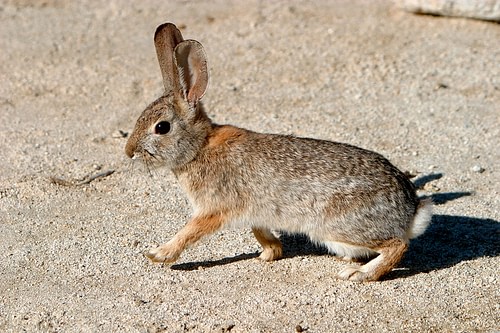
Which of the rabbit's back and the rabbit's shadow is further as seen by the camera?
the rabbit's shadow

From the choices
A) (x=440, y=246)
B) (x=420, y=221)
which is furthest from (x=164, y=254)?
(x=440, y=246)

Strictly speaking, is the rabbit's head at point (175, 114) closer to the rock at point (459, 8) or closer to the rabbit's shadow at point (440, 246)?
the rabbit's shadow at point (440, 246)

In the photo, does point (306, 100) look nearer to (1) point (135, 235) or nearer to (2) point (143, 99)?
(2) point (143, 99)

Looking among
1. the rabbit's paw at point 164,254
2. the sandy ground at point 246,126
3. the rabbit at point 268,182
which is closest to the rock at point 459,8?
the sandy ground at point 246,126

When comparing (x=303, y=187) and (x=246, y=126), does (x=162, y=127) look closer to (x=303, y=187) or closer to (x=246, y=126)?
(x=303, y=187)

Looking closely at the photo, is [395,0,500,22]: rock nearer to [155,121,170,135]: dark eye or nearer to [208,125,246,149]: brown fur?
[208,125,246,149]: brown fur

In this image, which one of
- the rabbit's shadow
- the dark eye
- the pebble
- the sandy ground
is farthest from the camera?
the pebble

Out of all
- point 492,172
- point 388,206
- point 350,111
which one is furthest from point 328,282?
point 350,111

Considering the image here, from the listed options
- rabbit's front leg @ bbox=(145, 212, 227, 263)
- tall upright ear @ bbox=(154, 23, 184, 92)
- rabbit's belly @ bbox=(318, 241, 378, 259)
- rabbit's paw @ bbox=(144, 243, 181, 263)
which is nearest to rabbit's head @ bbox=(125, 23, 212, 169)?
tall upright ear @ bbox=(154, 23, 184, 92)
